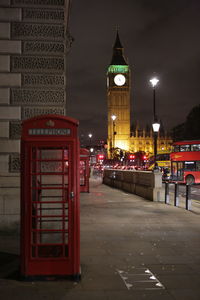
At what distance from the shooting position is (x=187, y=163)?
3112 centimetres

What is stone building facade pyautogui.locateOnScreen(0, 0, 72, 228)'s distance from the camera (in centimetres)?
815

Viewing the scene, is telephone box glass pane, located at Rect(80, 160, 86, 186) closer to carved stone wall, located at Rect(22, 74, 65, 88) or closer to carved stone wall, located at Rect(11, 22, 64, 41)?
carved stone wall, located at Rect(22, 74, 65, 88)

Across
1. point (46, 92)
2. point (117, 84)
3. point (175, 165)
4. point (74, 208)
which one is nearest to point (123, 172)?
point (175, 165)

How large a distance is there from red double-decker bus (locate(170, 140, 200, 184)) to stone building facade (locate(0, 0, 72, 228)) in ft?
77.9

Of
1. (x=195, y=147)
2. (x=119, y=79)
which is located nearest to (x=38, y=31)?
(x=195, y=147)

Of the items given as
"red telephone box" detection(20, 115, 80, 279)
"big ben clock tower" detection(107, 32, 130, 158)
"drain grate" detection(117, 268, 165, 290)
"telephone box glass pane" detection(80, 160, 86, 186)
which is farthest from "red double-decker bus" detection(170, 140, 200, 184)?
"big ben clock tower" detection(107, 32, 130, 158)

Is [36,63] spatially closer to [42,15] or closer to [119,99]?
[42,15]

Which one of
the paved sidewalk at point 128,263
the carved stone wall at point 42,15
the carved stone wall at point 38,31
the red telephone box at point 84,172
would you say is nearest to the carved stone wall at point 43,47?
the carved stone wall at point 38,31

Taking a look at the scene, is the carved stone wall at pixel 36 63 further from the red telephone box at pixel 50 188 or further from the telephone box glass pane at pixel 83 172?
the telephone box glass pane at pixel 83 172

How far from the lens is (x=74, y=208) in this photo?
17.3 feet

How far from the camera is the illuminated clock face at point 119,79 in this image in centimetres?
13588

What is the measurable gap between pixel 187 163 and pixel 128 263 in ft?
84.9

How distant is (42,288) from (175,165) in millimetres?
28239

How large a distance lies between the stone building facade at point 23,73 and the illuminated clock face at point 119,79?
129486 millimetres
